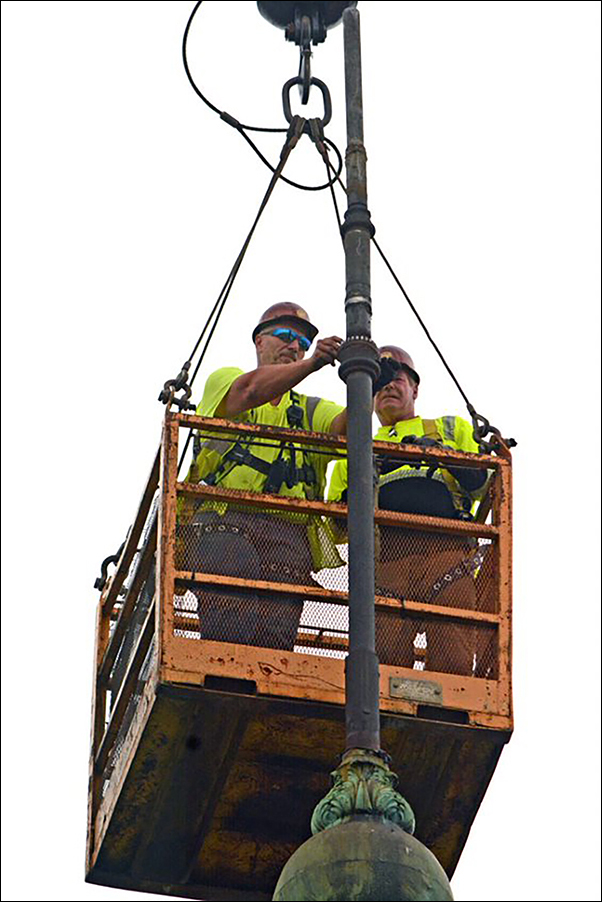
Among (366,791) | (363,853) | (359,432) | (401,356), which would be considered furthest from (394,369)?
(363,853)

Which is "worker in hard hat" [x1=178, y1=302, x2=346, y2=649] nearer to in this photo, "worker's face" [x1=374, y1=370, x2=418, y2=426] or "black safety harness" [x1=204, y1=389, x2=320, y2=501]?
"black safety harness" [x1=204, y1=389, x2=320, y2=501]

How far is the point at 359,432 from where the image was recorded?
41.6 feet

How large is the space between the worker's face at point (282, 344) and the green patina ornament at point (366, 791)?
4816 mm

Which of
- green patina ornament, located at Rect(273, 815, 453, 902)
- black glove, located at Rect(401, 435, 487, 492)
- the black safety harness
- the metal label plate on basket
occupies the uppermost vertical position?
black glove, located at Rect(401, 435, 487, 492)

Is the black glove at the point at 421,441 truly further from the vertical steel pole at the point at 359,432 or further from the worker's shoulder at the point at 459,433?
the vertical steel pole at the point at 359,432

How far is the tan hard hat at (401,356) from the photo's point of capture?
1733 centimetres

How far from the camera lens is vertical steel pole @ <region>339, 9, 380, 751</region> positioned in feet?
40.4

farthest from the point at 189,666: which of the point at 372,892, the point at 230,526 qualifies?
the point at 372,892

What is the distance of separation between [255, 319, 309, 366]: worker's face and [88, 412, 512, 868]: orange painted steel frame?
1.11 meters

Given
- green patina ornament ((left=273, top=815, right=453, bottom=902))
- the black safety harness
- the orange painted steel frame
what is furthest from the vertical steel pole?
the black safety harness

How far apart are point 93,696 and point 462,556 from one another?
2.97 metres

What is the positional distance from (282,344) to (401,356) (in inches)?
37.7

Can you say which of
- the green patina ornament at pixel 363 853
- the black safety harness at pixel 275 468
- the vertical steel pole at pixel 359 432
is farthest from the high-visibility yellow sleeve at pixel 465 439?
the green patina ornament at pixel 363 853

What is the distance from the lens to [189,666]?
15148 millimetres
